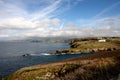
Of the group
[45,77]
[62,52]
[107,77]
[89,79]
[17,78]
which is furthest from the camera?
[62,52]

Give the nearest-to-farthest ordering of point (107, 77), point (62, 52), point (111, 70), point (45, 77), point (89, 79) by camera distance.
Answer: point (107, 77) < point (89, 79) < point (111, 70) < point (45, 77) < point (62, 52)

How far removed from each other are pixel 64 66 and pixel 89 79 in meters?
20.8

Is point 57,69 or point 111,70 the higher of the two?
point 111,70

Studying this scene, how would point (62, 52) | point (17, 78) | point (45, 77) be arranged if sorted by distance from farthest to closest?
point (62, 52)
point (17, 78)
point (45, 77)

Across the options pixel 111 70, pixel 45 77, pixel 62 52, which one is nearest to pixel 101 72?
pixel 111 70

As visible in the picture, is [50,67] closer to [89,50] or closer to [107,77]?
[107,77]

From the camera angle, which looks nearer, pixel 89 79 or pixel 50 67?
pixel 89 79

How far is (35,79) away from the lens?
3494 cm

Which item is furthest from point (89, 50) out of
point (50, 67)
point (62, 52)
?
point (50, 67)

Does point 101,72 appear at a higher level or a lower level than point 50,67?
higher

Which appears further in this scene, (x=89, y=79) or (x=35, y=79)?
(x=35, y=79)

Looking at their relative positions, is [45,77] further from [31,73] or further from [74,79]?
[74,79]

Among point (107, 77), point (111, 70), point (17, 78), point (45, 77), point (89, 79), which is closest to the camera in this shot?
point (107, 77)

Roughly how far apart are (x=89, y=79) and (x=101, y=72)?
55.9 inches
